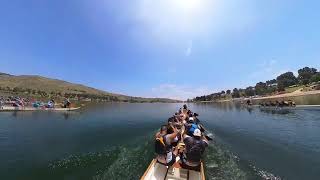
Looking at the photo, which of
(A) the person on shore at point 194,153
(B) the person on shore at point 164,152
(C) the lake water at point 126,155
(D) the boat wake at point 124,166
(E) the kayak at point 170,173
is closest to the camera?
(E) the kayak at point 170,173

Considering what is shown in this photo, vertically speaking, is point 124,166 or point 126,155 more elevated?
point 126,155

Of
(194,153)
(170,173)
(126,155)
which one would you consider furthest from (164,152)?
(126,155)

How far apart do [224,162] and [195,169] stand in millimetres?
6343

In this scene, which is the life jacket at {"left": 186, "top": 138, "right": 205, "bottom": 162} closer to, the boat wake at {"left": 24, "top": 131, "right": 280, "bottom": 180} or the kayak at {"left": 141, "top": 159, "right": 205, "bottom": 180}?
the kayak at {"left": 141, "top": 159, "right": 205, "bottom": 180}

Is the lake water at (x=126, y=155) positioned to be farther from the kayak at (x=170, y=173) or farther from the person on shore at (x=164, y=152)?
the person on shore at (x=164, y=152)

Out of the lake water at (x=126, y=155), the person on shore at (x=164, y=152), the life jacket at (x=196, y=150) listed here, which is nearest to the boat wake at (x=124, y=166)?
the lake water at (x=126, y=155)

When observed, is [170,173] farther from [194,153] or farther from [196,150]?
[196,150]

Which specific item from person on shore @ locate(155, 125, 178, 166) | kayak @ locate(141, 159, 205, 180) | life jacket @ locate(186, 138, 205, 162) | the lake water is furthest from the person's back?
the lake water

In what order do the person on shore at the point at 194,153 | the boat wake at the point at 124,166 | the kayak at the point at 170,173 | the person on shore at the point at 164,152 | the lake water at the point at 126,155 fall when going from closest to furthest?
1. the kayak at the point at 170,173
2. the person on shore at the point at 194,153
3. the person on shore at the point at 164,152
4. the boat wake at the point at 124,166
5. the lake water at the point at 126,155

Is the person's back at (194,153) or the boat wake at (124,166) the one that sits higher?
the person's back at (194,153)

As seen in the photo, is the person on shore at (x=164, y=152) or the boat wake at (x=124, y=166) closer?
the person on shore at (x=164, y=152)

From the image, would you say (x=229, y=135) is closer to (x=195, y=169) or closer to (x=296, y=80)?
(x=195, y=169)

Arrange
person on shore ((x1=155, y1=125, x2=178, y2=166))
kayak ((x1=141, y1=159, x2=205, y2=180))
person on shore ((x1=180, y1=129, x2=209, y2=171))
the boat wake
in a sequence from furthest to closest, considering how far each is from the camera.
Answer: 1. the boat wake
2. person on shore ((x1=155, y1=125, x2=178, y2=166))
3. person on shore ((x1=180, y1=129, x2=209, y2=171))
4. kayak ((x1=141, y1=159, x2=205, y2=180))

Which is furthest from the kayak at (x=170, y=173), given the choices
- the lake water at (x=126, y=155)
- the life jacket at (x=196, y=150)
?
the lake water at (x=126, y=155)
